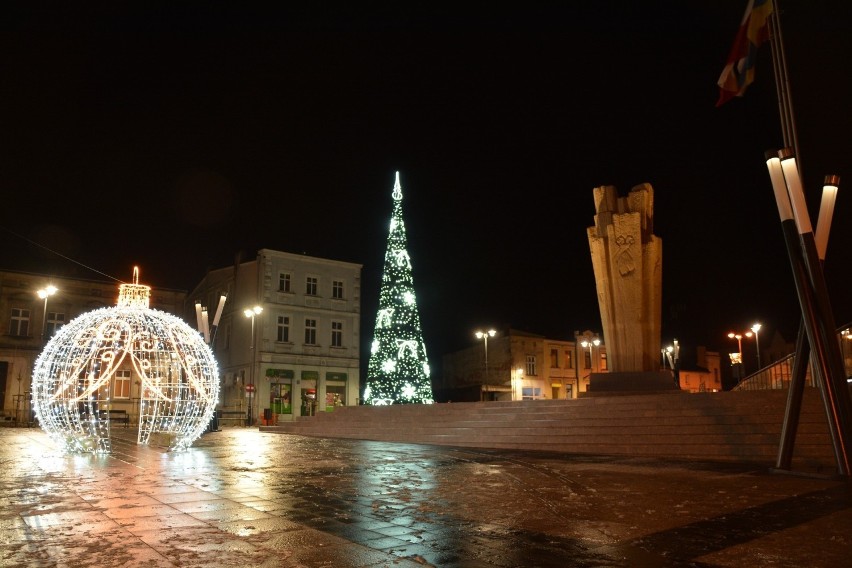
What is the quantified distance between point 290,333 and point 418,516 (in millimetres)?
38773

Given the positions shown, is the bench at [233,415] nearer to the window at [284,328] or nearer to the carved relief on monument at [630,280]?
the window at [284,328]

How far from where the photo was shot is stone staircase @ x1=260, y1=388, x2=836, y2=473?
14.5 metres

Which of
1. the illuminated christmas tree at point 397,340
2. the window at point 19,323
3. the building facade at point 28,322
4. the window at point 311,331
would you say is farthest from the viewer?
the window at point 311,331

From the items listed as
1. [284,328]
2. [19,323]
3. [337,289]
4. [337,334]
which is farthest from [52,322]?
[337,289]

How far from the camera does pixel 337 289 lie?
48.1 m

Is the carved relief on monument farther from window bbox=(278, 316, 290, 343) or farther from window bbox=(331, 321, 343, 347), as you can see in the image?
window bbox=(331, 321, 343, 347)

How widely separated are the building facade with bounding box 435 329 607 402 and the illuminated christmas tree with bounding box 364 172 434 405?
17.6 meters

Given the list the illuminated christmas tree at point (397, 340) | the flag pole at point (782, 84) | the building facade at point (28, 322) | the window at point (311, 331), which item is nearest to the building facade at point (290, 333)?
the window at point (311, 331)

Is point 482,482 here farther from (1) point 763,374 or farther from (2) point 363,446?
(1) point 763,374

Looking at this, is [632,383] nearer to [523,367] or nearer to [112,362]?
[112,362]

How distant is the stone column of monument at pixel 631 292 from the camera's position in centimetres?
→ 2108

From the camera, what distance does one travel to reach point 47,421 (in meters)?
14.8

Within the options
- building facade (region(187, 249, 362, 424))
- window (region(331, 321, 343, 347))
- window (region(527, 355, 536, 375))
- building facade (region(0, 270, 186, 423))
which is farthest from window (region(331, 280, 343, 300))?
window (region(527, 355, 536, 375))

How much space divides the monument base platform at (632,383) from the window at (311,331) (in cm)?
2786
